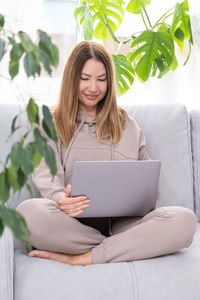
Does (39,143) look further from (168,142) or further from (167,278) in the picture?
(168,142)

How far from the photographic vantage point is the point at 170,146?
1.93 metres

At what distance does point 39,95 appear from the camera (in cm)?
266

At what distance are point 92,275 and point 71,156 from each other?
Answer: 574 mm

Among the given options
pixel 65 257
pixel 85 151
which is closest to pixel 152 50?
pixel 85 151

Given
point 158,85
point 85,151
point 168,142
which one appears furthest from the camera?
point 158,85

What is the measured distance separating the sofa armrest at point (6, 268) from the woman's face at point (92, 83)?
0.75 m

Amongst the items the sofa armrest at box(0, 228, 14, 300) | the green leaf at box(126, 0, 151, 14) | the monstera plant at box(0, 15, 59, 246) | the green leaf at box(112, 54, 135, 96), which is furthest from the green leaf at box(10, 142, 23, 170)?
the green leaf at box(126, 0, 151, 14)

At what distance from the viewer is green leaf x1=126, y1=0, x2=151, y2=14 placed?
2.44 m

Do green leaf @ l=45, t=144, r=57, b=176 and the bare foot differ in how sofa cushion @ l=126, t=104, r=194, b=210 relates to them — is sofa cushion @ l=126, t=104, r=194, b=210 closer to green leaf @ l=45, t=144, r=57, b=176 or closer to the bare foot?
the bare foot

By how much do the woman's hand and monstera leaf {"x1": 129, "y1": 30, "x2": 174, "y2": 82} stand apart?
0.95 metres

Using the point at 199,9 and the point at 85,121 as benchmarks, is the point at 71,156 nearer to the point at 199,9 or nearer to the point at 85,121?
the point at 85,121

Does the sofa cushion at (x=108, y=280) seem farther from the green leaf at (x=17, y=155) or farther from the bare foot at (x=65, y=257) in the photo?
the green leaf at (x=17, y=155)

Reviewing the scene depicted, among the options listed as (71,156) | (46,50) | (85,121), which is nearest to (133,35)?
(85,121)

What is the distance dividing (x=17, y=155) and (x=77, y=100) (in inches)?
50.2
